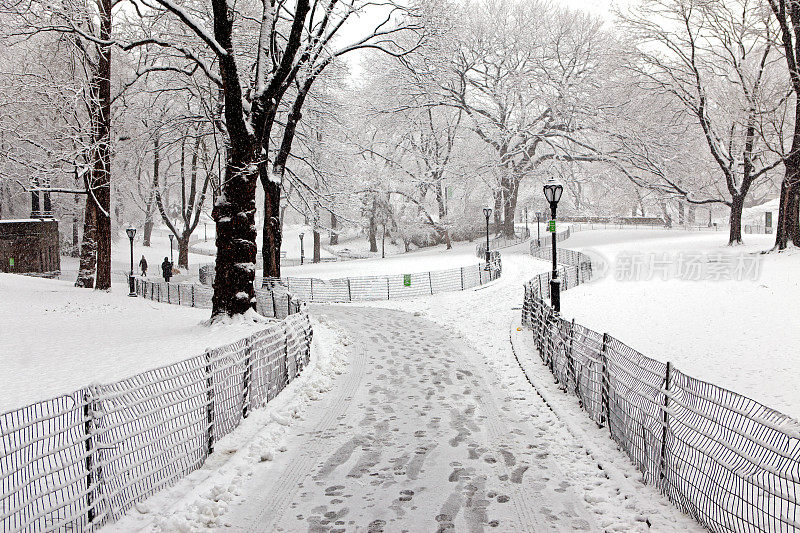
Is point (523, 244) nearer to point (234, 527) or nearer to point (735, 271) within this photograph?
point (735, 271)

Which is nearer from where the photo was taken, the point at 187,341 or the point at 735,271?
the point at 187,341

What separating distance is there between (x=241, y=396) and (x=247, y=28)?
1812 cm

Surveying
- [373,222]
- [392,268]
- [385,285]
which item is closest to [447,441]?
[385,285]

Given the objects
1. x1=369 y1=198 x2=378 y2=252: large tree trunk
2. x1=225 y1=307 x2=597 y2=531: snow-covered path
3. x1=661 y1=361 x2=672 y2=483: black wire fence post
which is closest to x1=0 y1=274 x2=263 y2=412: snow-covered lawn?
x1=225 y1=307 x2=597 y2=531: snow-covered path

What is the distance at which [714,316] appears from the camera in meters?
16.8

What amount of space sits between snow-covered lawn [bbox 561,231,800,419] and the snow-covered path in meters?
4.64

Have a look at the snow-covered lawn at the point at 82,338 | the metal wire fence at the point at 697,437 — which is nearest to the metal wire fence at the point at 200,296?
A: the snow-covered lawn at the point at 82,338

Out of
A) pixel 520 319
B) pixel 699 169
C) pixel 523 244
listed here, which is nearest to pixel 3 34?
pixel 520 319

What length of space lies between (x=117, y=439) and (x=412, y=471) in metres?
3.14

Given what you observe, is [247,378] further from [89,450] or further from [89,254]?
[89,254]

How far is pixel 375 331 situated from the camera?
18.4 m

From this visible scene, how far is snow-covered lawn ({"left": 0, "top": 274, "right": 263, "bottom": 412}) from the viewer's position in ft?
34.4

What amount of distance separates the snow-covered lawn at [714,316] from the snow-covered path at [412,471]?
15.2 ft

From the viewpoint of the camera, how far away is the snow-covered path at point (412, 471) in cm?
573
